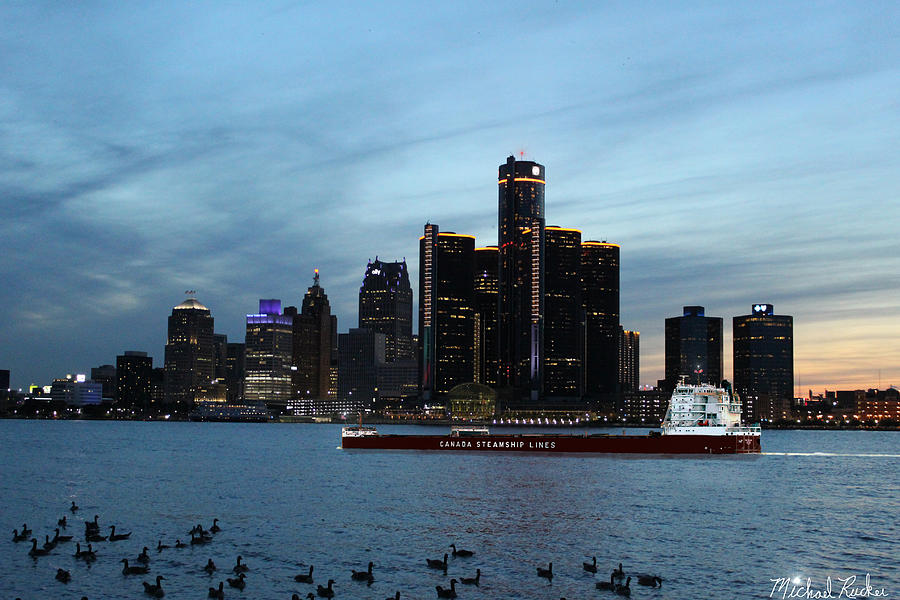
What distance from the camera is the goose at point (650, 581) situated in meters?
44.6

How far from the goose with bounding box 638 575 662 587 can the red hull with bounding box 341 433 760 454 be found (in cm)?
8036

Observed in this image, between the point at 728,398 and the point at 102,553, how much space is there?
311 ft

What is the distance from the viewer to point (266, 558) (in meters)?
51.1

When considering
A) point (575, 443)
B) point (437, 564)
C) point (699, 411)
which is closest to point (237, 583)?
point (437, 564)

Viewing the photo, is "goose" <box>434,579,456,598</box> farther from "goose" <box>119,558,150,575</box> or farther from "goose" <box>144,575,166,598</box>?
"goose" <box>119,558,150,575</box>

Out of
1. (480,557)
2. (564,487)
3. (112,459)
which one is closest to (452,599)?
(480,557)

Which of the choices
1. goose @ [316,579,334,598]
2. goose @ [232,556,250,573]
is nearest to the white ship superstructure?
goose @ [232,556,250,573]

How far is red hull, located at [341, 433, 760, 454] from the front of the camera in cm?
12319

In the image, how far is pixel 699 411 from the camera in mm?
123188

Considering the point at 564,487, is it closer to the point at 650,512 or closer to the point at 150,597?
the point at 650,512

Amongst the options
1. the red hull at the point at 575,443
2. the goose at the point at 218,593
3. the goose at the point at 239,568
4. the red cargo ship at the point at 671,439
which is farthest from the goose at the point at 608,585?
the red hull at the point at 575,443

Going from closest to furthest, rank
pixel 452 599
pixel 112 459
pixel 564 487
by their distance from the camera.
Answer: pixel 452 599 < pixel 564 487 < pixel 112 459

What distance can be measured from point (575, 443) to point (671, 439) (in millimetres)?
18559
